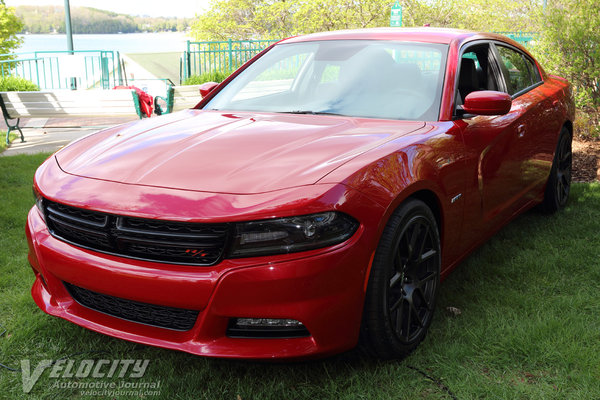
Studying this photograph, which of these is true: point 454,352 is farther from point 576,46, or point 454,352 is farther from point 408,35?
point 576,46

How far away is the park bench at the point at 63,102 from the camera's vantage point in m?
8.79

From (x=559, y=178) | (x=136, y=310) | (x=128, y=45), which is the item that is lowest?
(x=128, y=45)

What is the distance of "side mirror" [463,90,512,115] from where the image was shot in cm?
318

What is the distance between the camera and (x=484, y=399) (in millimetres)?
2506

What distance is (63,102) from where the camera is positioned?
8859 millimetres

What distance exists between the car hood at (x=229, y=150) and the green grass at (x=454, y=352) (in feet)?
2.67

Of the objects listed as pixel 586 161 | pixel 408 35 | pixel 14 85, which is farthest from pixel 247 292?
pixel 14 85

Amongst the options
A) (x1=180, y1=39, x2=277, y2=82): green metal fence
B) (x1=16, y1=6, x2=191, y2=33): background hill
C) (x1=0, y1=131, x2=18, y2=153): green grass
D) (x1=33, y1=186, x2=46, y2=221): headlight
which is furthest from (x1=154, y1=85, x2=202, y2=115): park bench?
(x1=16, y1=6, x2=191, y2=33): background hill

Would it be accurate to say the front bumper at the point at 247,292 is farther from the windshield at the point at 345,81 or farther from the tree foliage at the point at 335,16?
the tree foliage at the point at 335,16

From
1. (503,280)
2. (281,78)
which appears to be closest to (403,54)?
(281,78)

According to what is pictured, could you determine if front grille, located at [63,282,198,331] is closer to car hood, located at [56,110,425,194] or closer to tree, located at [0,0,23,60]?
car hood, located at [56,110,425,194]

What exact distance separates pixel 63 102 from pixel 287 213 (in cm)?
765

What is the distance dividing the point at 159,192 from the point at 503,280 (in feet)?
7.70

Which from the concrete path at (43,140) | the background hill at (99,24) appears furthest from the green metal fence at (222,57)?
the background hill at (99,24)
